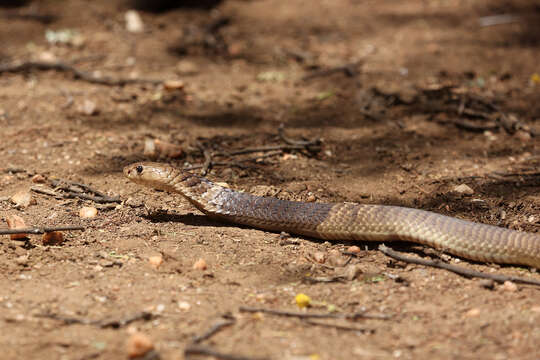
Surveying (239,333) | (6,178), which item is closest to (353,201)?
(239,333)

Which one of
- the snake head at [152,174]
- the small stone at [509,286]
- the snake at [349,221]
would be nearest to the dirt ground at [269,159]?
the small stone at [509,286]

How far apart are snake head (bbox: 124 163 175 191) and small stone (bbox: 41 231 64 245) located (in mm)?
825

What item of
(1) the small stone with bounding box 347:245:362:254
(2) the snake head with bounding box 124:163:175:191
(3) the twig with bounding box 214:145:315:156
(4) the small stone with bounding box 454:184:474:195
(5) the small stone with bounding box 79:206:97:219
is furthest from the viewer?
(3) the twig with bounding box 214:145:315:156

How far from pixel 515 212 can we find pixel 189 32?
18.0ft

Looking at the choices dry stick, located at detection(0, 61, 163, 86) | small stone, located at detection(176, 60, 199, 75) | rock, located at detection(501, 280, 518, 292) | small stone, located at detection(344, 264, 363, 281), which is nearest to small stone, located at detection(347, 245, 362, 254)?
small stone, located at detection(344, 264, 363, 281)

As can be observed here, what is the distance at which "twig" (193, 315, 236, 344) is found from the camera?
2926 millimetres

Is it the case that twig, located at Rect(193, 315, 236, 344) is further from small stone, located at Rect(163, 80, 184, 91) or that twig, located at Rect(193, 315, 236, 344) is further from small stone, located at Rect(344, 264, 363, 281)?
small stone, located at Rect(163, 80, 184, 91)

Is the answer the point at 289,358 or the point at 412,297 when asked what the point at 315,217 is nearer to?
the point at 412,297

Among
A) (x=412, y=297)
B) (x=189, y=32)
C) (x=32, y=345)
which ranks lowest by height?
(x=412, y=297)

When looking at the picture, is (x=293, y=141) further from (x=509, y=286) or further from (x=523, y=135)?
(x=509, y=286)

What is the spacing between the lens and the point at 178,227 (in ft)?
14.6

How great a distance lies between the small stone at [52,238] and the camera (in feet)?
13.1

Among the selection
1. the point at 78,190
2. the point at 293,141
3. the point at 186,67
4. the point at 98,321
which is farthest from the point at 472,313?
the point at 186,67

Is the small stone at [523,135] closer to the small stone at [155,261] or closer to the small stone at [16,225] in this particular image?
the small stone at [155,261]
